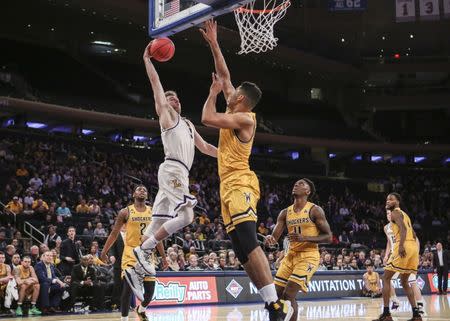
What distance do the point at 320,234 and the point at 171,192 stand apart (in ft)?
6.53

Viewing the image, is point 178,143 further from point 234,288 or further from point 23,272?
point 234,288

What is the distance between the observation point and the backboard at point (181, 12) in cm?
880

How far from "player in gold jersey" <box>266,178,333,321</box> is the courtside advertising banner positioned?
757 centimetres

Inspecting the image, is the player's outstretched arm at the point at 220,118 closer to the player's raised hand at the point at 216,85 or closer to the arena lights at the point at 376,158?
the player's raised hand at the point at 216,85

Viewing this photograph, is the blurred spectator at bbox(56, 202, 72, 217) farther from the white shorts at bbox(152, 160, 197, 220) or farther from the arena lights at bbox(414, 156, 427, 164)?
the arena lights at bbox(414, 156, 427, 164)

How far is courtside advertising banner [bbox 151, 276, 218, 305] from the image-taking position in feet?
52.2

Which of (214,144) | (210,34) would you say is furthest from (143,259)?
(214,144)

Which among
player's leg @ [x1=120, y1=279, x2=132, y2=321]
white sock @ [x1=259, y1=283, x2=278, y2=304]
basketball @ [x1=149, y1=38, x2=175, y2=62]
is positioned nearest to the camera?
white sock @ [x1=259, y1=283, x2=278, y2=304]

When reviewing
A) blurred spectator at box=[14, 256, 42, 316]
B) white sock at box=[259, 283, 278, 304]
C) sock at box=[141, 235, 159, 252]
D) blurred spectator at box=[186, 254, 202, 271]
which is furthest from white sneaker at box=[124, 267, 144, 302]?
blurred spectator at box=[186, 254, 202, 271]

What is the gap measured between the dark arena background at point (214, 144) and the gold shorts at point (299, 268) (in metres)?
0.31

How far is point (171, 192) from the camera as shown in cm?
838

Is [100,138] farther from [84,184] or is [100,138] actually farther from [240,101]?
[240,101]

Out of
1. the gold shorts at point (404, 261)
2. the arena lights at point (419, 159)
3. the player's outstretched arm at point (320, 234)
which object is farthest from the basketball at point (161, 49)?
the arena lights at point (419, 159)

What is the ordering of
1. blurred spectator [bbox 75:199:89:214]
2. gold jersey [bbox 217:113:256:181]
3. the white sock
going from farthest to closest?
blurred spectator [bbox 75:199:89:214]
gold jersey [bbox 217:113:256:181]
the white sock
